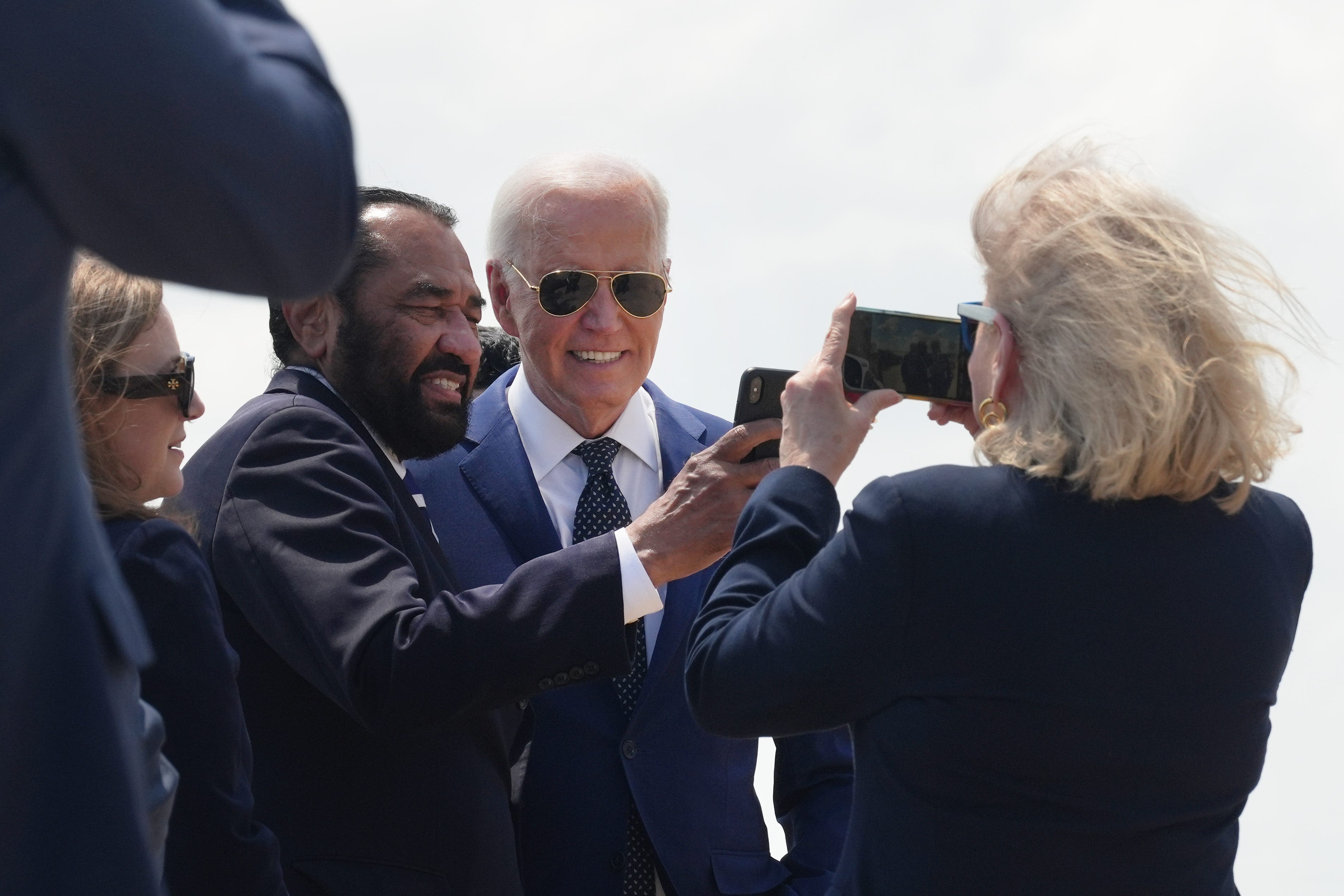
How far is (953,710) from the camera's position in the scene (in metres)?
2.10

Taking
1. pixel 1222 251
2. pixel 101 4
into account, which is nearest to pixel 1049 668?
pixel 1222 251

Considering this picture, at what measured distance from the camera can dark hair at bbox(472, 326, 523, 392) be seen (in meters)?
5.25

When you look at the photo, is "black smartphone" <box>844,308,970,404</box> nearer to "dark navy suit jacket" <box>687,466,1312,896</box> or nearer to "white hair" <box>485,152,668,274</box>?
"dark navy suit jacket" <box>687,466,1312,896</box>

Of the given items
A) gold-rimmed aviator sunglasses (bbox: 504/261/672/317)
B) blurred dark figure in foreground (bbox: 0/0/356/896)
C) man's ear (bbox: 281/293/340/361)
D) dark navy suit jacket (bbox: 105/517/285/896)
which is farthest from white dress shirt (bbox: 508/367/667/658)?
blurred dark figure in foreground (bbox: 0/0/356/896)

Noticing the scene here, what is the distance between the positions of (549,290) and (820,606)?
81.0 inches

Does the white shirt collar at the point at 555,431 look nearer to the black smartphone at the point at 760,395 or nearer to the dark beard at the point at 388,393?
the dark beard at the point at 388,393

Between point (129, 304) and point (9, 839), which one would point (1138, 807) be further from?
point (129, 304)

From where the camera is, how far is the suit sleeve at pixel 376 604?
112 inches

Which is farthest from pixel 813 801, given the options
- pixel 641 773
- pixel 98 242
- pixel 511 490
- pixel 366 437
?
pixel 98 242

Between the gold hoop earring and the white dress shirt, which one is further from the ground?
the gold hoop earring

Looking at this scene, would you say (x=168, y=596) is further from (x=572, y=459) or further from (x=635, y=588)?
(x=572, y=459)

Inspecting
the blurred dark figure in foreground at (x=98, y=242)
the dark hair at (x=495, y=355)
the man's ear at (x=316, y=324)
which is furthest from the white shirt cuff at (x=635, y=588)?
the dark hair at (x=495, y=355)

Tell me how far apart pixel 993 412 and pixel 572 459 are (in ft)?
6.06

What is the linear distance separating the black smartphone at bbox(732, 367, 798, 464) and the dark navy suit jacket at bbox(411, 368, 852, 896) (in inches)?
28.1
